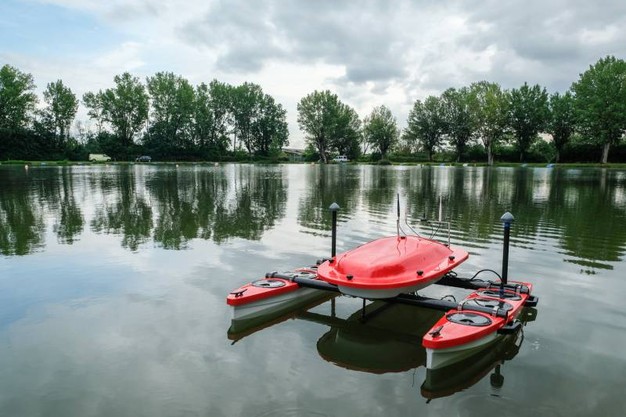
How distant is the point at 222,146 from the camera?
130250mm

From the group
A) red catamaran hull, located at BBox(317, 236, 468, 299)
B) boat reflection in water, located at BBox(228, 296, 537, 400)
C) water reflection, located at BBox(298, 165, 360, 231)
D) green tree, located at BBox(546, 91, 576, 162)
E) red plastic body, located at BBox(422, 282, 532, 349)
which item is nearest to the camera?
red plastic body, located at BBox(422, 282, 532, 349)

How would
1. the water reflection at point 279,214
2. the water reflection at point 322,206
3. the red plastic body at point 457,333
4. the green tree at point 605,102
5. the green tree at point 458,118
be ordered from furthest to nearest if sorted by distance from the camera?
the green tree at point 458,118 < the green tree at point 605,102 < the water reflection at point 322,206 < the water reflection at point 279,214 < the red plastic body at point 457,333

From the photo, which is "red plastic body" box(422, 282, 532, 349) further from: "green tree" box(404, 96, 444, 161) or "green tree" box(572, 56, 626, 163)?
"green tree" box(404, 96, 444, 161)

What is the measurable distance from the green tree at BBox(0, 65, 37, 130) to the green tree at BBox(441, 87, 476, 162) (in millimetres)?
99342

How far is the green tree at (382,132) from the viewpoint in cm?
12962

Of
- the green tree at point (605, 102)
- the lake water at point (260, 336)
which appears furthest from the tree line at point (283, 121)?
the lake water at point (260, 336)

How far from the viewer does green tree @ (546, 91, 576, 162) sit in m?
94.1

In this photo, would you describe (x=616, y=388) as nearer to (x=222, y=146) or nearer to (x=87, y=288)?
(x=87, y=288)

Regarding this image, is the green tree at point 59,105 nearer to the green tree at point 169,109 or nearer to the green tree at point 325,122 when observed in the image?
the green tree at point 169,109

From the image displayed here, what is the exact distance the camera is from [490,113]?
330 ft

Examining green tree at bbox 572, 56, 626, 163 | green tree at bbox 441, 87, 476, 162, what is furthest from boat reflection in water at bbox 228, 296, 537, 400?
green tree at bbox 441, 87, 476, 162

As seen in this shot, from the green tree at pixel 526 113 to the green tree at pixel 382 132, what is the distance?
36.0 metres

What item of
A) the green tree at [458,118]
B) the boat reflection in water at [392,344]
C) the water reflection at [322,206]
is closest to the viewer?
the boat reflection in water at [392,344]

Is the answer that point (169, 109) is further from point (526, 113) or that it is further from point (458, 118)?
point (526, 113)
